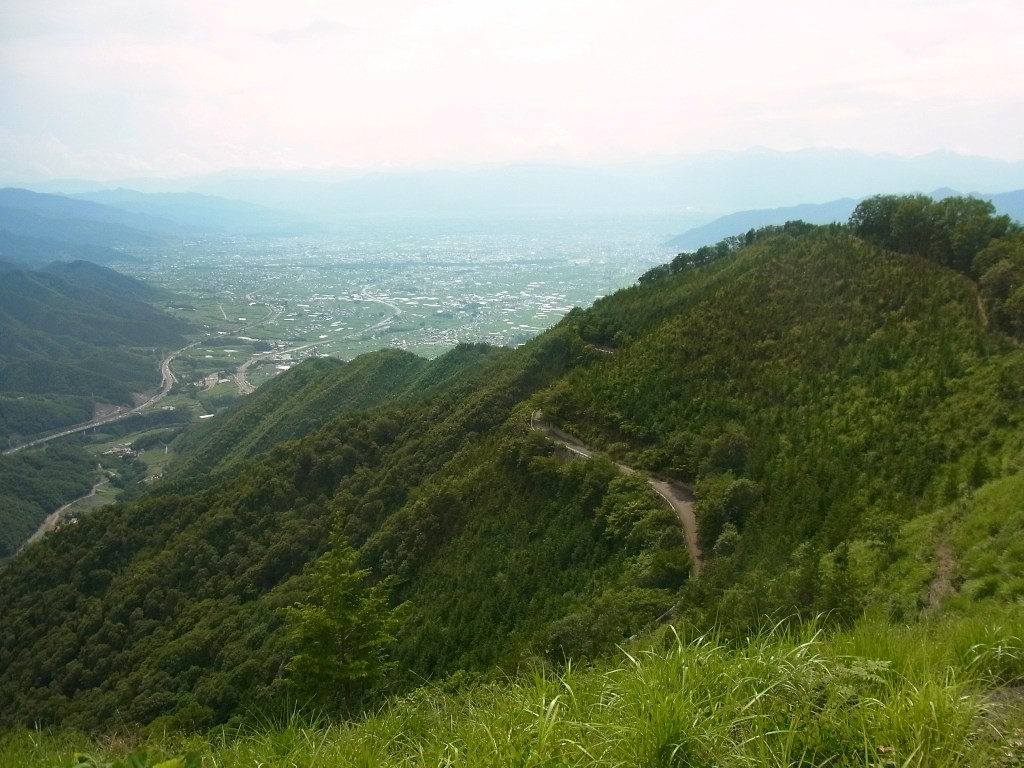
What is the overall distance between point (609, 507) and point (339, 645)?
33.0 feet

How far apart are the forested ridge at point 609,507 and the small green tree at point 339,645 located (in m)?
0.07

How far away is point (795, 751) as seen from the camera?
2.94 metres

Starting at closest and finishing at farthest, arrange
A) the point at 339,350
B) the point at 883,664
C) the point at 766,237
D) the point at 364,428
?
the point at 883,664, the point at 364,428, the point at 766,237, the point at 339,350

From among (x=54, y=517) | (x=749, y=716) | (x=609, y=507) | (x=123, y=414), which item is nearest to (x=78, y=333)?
(x=123, y=414)

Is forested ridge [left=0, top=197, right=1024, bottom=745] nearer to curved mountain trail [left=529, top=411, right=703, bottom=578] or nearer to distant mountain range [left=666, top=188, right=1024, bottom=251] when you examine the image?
curved mountain trail [left=529, top=411, right=703, bottom=578]

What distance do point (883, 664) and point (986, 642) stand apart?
102 centimetres

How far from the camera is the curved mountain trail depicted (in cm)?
1664

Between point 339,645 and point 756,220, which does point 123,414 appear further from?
point 756,220

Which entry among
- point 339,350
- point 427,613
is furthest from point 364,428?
point 339,350

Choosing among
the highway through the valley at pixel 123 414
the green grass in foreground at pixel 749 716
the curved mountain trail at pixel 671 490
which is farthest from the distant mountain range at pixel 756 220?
the green grass in foreground at pixel 749 716

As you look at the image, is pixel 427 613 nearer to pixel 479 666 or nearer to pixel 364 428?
pixel 479 666

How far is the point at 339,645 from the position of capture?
37.0 ft

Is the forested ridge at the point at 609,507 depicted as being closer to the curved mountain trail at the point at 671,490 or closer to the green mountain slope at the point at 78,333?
the curved mountain trail at the point at 671,490

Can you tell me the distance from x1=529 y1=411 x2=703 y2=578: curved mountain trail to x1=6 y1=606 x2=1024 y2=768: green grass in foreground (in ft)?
36.9
